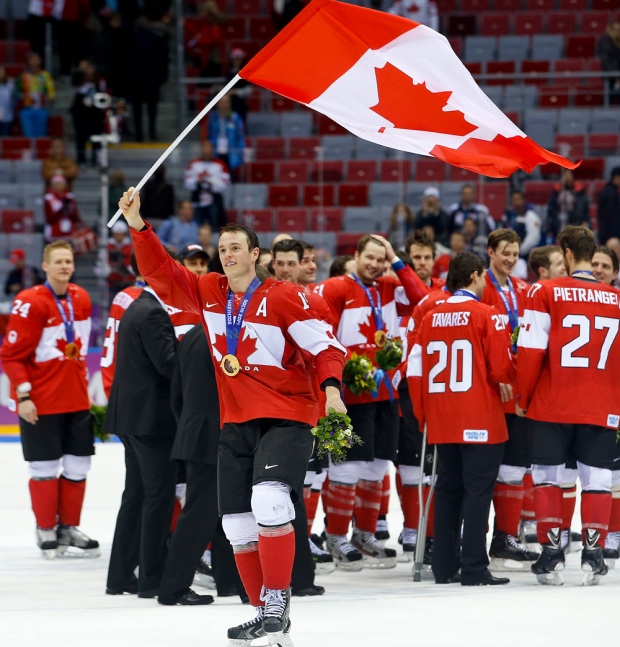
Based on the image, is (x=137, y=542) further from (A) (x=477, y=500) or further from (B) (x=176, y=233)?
(B) (x=176, y=233)

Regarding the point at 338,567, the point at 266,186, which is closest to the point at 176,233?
the point at 266,186

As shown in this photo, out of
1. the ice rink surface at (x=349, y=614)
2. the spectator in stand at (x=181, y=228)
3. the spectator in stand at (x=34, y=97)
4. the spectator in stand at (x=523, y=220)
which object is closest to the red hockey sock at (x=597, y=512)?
the ice rink surface at (x=349, y=614)

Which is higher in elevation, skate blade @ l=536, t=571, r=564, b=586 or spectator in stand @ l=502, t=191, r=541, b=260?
spectator in stand @ l=502, t=191, r=541, b=260

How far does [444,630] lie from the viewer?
5.80 meters

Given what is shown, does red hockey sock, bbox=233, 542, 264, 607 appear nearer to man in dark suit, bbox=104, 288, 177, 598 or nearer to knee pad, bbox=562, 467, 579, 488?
man in dark suit, bbox=104, 288, 177, 598

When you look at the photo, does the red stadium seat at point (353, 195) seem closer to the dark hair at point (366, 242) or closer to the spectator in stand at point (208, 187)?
Result: the spectator in stand at point (208, 187)

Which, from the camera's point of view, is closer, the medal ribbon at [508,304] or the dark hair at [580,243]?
the dark hair at [580,243]

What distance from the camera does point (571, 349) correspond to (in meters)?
7.30

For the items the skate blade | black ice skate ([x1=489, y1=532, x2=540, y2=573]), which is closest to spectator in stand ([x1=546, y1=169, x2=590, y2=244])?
black ice skate ([x1=489, y1=532, x2=540, y2=573])

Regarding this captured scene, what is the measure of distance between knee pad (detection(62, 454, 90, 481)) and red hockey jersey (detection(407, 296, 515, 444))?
2634 millimetres

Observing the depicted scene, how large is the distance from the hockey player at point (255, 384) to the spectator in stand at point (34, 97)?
14.5 m

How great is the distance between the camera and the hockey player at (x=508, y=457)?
315 inches

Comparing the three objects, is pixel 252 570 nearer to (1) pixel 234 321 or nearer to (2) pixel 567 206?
(1) pixel 234 321

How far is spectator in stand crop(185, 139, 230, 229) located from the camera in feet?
50.0
